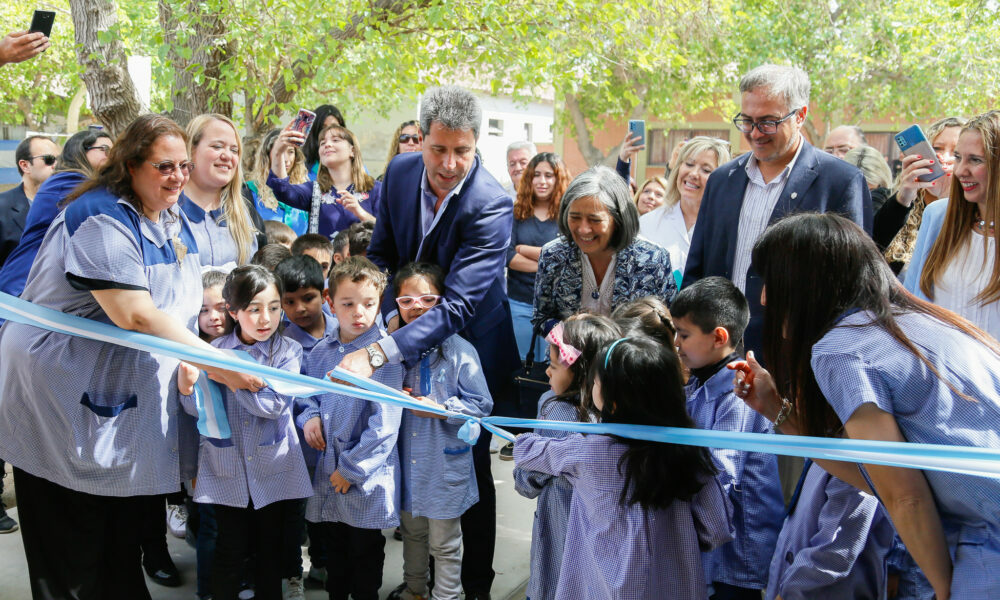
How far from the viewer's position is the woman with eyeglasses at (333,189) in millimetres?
5469

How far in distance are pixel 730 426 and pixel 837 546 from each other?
59cm

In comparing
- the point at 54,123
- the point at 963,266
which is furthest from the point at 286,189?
the point at 54,123

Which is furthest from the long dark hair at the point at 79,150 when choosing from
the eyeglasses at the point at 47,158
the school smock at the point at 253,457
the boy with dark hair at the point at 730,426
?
the boy with dark hair at the point at 730,426

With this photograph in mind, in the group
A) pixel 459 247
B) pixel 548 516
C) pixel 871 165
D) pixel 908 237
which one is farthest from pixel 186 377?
pixel 871 165

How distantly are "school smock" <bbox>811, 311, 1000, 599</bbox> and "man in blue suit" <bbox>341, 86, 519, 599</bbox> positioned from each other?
1.69 m

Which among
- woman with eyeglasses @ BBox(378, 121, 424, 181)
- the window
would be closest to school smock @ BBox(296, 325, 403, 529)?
woman with eyeglasses @ BBox(378, 121, 424, 181)

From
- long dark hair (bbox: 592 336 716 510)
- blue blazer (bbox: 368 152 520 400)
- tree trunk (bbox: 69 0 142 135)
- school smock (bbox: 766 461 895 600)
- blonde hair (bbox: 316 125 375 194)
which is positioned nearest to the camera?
school smock (bbox: 766 461 895 600)

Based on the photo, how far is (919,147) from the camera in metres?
3.61

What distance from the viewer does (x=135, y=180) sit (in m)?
2.87

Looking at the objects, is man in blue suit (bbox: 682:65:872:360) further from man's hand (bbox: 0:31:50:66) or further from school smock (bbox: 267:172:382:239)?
man's hand (bbox: 0:31:50:66)

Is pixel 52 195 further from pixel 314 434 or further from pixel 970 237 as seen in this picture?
pixel 970 237

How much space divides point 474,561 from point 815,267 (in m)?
2.13

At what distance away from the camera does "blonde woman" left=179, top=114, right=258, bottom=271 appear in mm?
3869

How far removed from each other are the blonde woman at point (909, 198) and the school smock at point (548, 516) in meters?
1.98
